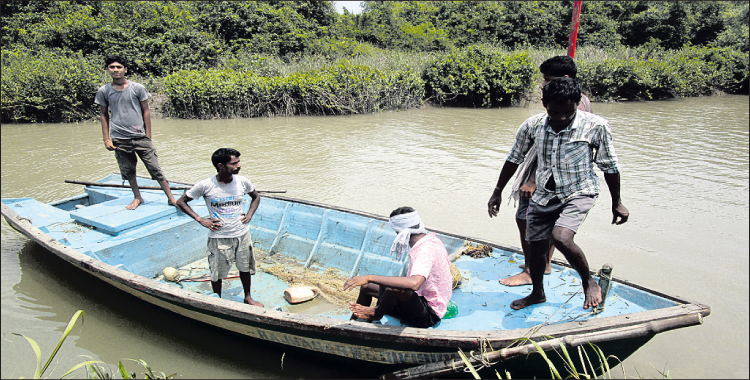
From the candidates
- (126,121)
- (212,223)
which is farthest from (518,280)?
(126,121)

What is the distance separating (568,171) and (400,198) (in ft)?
13.7

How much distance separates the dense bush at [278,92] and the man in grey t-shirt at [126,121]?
27.9 ft

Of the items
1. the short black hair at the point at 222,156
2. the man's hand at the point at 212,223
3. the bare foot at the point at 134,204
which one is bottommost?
the bare foot at the point at 134,204

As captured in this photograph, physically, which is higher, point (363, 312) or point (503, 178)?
point (503, 178)

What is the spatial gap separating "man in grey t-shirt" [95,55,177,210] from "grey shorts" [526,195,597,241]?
11.4ft

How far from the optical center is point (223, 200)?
3338 mm

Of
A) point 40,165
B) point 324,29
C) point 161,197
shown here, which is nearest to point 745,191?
point 161,197

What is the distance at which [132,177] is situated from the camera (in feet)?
16.1

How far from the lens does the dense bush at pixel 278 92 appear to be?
12922 millimetres

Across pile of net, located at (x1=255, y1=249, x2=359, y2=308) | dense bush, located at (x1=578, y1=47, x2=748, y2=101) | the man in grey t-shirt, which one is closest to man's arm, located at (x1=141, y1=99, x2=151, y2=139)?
the man in grey t-shirt

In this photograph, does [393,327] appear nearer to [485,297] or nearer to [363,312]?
[363,312]

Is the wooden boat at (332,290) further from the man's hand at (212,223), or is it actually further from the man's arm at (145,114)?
the man's arm at (145,114)

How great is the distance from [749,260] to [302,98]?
36.6 ft

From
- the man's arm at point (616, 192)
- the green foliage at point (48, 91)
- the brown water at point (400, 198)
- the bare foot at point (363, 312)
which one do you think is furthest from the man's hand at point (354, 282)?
the green foliage at point (48, 91)
